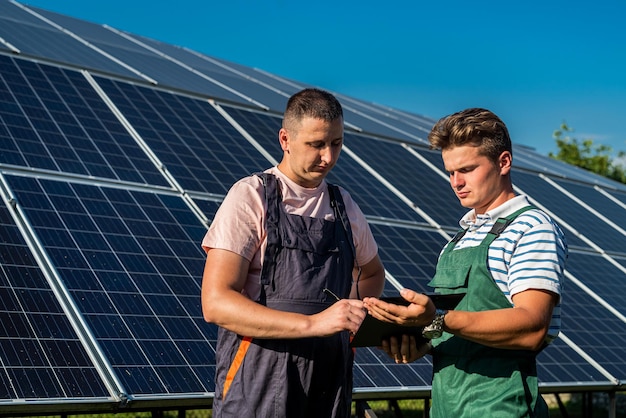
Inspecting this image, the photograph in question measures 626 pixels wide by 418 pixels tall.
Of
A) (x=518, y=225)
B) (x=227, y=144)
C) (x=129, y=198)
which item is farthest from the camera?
(x=227, y=144)

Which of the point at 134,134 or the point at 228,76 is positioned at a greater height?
the point at 228,76

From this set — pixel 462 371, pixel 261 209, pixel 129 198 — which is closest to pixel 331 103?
pixel 261 209

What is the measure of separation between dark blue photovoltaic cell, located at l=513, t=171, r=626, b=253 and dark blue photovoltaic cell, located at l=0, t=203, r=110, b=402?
7488mm

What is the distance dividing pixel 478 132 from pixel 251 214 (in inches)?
38.0

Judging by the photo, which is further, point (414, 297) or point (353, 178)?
point (353, 178)

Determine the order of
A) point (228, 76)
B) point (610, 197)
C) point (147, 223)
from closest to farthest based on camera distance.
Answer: point (147, 223), point (228, 76), point (610, 197)

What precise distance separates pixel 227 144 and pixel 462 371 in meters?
6.05

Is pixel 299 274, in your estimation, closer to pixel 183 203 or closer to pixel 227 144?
pixel 183 203

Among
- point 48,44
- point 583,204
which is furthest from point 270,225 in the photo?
point 583,204

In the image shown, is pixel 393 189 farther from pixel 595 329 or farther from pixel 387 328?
pixel 387 328

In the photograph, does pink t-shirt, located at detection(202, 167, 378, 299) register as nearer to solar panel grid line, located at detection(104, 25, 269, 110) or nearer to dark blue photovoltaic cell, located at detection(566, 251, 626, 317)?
dark blue photovoltaic cell, located at detection(566, 251, 626, 317)

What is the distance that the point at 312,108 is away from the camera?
353 cm

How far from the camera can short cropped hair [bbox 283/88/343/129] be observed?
11.5ft

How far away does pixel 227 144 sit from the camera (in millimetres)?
9125
